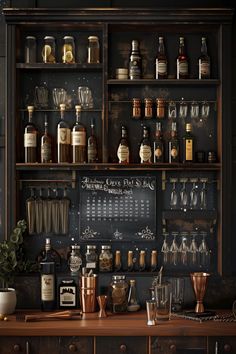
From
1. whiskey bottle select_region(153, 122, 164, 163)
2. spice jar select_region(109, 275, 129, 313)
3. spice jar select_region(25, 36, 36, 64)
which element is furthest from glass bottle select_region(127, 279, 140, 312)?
spice jar select_region(25, 36, 36, 64)

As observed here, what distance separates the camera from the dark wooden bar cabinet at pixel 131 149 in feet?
15.7

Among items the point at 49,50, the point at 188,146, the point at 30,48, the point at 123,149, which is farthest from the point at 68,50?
the point at 188,146

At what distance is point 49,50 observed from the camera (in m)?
4.90

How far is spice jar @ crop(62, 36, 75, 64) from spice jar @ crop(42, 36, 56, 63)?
0.07m

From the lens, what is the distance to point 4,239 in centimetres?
492

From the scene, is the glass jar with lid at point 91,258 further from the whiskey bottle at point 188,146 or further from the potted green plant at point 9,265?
the whiskey bottle at point 188,146

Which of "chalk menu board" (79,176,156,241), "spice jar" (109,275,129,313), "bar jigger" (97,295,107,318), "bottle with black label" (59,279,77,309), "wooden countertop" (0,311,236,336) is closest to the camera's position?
"wooden countertop" (0,311,236,336)

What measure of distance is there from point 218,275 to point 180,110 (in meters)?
1.22

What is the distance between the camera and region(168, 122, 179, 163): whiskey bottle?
15.9 ft

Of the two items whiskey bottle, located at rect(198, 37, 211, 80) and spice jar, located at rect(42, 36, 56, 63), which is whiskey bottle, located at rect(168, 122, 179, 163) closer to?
whiskey bottle, located at rect(198, 37, 211, 80)

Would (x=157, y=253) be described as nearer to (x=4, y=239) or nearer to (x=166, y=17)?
(x=4, y=239)

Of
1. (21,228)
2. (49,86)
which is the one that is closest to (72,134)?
(49,86)

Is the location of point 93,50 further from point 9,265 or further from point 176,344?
point 176,344

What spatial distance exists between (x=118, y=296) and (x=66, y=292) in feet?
1.25
